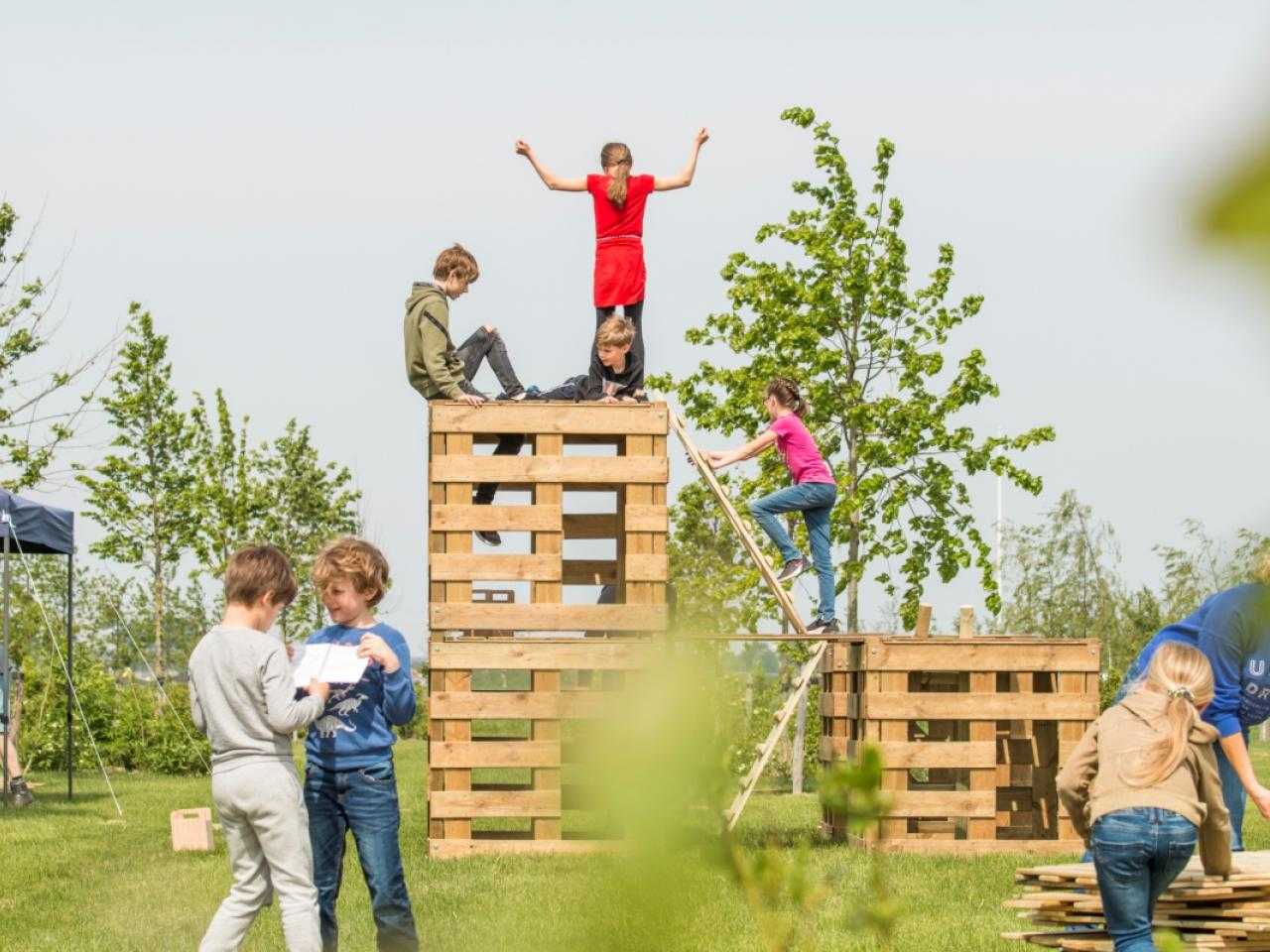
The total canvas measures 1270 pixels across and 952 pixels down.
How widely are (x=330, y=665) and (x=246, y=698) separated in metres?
0.25

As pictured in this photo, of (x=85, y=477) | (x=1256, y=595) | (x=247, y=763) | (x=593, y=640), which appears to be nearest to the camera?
(x=1256, y=595)

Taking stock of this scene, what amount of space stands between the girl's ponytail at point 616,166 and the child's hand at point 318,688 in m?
5.68

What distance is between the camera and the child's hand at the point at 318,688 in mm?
5234

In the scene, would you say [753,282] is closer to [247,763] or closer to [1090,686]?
[1090,686]

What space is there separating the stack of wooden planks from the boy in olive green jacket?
4.88 meters

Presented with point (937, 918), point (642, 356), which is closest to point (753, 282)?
point (642, 356)

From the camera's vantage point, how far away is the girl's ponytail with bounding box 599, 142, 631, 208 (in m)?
→ 10.5

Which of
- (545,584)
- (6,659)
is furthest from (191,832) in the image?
(6,659)

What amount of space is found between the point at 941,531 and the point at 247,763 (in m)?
13.3

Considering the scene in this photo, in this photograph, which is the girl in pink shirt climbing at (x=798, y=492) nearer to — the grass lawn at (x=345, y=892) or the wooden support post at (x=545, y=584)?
the wooden support post at (x=545, y=584)

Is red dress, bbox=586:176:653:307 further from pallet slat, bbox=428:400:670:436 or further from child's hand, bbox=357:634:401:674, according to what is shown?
child's hand, bbox=357:634:401:674

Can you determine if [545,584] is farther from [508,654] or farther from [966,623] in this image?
[966,623]

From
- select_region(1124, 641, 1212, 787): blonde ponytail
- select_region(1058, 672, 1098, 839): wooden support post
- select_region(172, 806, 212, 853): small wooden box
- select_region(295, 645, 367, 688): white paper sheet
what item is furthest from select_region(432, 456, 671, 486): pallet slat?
select_region(1124, 641, 1212, 787): blonde ponytail

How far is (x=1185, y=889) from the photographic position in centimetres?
535
